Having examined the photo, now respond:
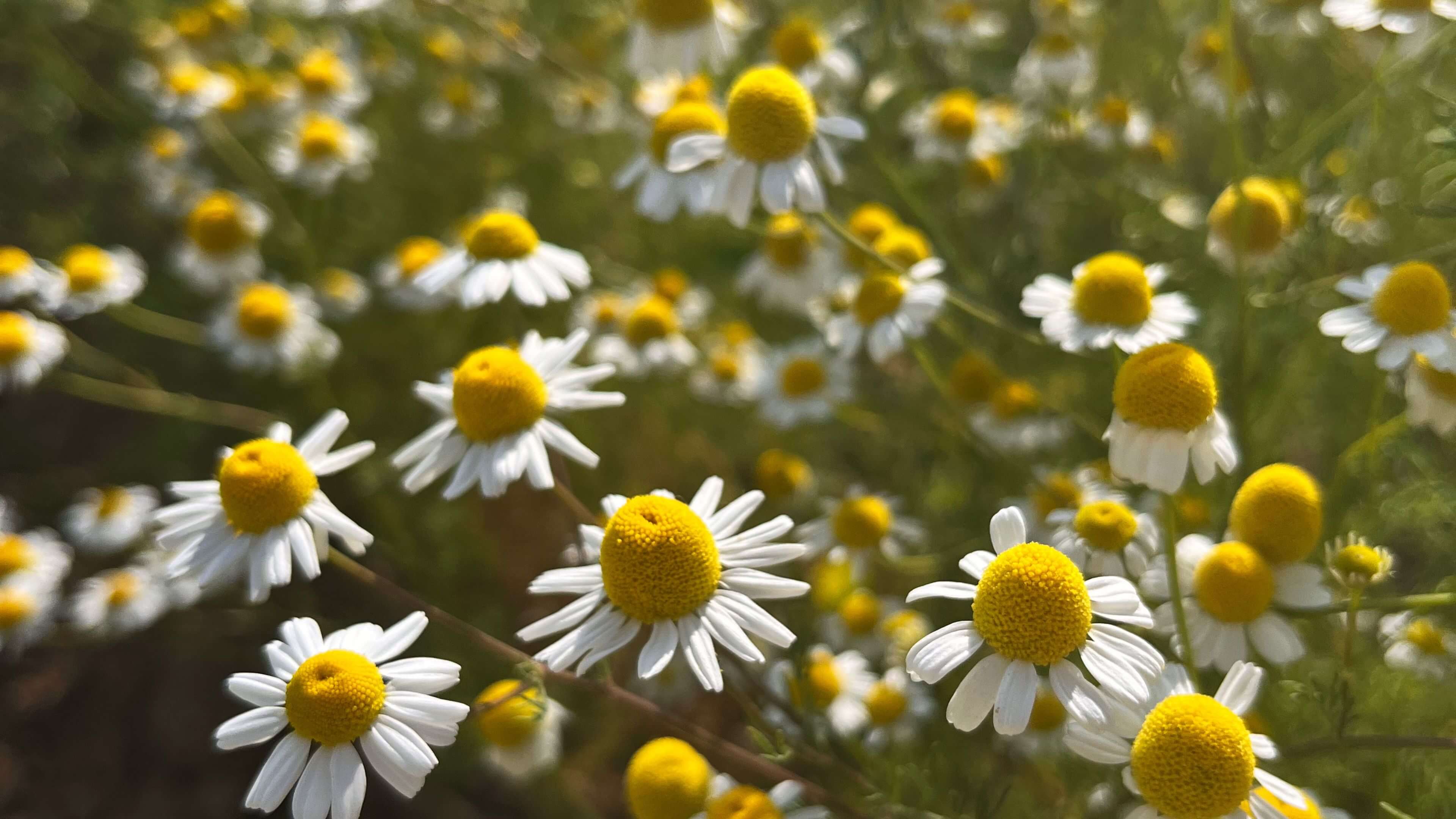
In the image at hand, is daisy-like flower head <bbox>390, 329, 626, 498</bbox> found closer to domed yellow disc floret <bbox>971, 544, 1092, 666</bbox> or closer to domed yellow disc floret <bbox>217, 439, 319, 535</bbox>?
domed yellow disc floret <bbox>217, 439, 319, 535</bbox>

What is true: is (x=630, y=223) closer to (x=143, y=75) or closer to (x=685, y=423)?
(x=685, y=423)

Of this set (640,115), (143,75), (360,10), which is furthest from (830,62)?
(143,75)

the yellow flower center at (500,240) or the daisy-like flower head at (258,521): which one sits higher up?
the yellow flower center at (500,240)

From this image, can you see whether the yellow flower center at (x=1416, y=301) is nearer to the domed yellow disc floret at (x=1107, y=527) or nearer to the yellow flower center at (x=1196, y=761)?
the domed yellow disc floret at (x=1107, y=527)

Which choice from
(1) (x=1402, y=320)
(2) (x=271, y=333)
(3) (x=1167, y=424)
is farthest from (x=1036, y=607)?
(2) (x=271, y=333)

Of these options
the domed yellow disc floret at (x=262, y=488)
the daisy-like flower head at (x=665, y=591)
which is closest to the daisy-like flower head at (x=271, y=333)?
the domed yellow disc floret at (x=262, y=488)

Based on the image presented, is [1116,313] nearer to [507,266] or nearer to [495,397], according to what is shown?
[495,397]

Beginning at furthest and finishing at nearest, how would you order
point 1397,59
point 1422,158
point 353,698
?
point 1422,158
point 1397,59
point 353,698

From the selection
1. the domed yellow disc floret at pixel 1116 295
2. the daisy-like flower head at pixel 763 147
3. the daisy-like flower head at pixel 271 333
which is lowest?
the daisy-like flower head at pixel 271 333
